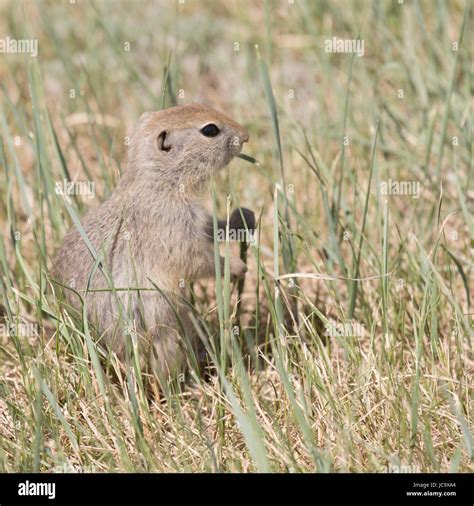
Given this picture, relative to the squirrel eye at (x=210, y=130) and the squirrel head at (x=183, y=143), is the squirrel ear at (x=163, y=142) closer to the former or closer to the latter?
the squirrel head at (x=183, y=143)

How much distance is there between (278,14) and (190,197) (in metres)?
A: 3.54

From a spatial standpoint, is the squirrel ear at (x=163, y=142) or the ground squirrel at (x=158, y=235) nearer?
the ground squirrel at (x=158, y=235)

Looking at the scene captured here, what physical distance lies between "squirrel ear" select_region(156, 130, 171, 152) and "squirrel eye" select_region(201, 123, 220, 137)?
19 cm

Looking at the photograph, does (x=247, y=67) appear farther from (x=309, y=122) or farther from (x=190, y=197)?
(x=190, y=197)

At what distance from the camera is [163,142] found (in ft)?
14.9

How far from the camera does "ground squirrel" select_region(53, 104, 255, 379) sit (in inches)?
169

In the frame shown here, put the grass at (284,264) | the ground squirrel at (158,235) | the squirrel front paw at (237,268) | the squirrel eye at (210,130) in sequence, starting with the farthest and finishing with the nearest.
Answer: the squirrel eye at (210,130) → the squirrel front paw at (237,268) → the ground squirrel at (158,235) → the grass at (284,264)

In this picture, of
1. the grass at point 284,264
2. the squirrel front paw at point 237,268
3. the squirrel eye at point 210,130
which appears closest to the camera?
the grass at point 284,264

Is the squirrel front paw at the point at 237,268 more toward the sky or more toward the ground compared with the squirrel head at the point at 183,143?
more toward the ground

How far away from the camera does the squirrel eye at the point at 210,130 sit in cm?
457

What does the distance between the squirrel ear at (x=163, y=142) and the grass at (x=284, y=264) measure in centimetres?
23

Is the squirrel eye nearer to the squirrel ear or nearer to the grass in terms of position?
the squirrel ear

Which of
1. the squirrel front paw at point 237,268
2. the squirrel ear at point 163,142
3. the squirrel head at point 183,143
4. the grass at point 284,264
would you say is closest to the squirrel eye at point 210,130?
the squirrel head at point 183,143

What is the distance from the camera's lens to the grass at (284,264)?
379 cm
